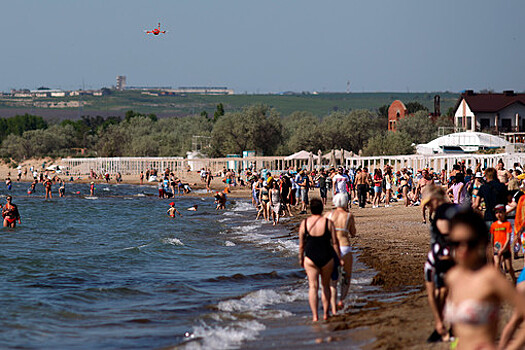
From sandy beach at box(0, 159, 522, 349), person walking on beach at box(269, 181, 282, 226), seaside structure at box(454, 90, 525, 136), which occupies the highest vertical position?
seaside structure at box(454, 90, 525, 136)

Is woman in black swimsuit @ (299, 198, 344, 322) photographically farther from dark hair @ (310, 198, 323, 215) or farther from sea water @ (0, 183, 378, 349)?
sea water @ (0, 183, 378, 349)

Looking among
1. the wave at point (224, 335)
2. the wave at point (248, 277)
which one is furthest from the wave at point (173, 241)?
the wave at point (224, 335)

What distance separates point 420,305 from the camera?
31.6 feet

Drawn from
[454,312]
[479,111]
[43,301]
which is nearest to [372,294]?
[43,301]

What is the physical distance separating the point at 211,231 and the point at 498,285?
21.9m

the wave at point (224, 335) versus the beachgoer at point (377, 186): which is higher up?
the beachgoer at point (377, 186)

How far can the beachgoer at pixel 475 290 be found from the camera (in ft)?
13.6

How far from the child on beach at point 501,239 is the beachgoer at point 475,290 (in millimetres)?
5999

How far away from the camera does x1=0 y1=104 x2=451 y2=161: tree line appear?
79.8 meters

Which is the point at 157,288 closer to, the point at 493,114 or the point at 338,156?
the point at 338,156

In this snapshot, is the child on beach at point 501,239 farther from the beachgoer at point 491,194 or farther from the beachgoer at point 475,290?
the beachgoer at point 475,290

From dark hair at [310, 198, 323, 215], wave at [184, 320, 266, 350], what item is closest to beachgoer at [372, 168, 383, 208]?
wave at [184, 320, 266, 350]

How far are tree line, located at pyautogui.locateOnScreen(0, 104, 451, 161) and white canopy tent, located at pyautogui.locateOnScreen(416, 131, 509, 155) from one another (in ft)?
69.4

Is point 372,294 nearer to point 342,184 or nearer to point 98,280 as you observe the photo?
point 98,280
